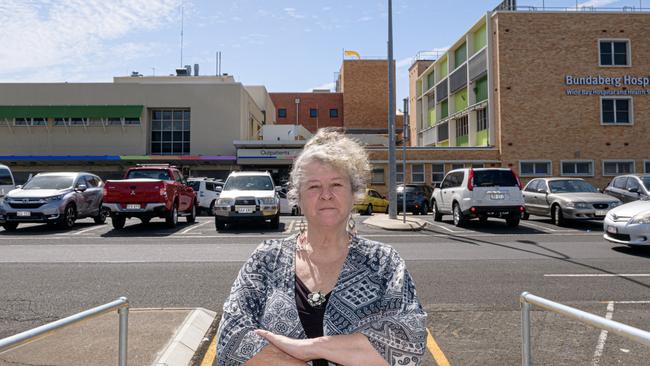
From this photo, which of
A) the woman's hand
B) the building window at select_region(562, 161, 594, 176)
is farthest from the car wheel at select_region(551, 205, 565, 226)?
the building window at select_region(562, 161, 594, 176)

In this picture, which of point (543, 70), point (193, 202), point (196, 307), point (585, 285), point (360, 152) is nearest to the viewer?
point (360, 152)

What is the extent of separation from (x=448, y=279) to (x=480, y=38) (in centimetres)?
3243

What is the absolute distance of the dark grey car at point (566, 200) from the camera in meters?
14.0

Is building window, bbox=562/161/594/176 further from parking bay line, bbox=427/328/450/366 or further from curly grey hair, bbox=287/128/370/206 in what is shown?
curly grey hair, bbox=287/128/370/206

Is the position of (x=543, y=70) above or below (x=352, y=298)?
above

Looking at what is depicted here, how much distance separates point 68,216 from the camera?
14.1 metres

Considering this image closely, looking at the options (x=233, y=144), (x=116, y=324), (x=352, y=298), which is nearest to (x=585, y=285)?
(x=352, y=298)

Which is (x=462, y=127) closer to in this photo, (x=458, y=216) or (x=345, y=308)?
(x=458, y=216)

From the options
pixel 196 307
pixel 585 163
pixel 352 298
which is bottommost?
pixel 196 307

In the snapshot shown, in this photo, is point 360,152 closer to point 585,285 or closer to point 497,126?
point 585,285

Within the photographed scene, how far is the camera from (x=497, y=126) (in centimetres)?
3159

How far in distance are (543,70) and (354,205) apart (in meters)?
32.6

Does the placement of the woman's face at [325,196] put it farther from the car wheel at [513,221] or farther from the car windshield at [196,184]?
the car windshield at [196,184]

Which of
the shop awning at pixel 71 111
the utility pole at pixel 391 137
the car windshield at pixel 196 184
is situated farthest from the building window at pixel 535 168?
the shop awning at pixel 71 111
